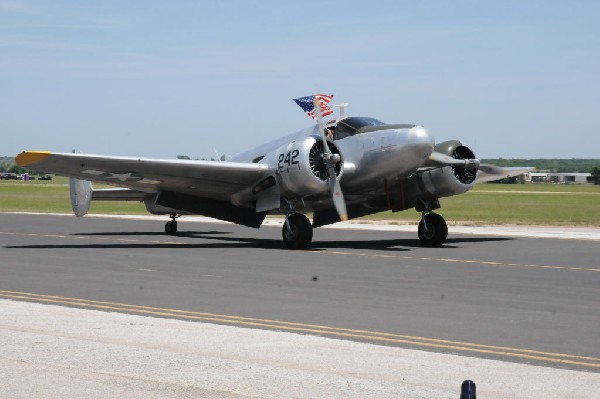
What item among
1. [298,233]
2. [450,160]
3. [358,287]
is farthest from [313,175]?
[358,287]

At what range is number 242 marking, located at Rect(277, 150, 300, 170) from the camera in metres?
26.6

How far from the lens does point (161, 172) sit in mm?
27469

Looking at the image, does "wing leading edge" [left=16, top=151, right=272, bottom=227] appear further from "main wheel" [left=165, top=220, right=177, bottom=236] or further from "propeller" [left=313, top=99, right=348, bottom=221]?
"main wheel" [left=165, top=220, right=177, bottom=236]

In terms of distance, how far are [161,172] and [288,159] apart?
3682 mm

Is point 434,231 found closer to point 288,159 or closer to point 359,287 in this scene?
point 288,159

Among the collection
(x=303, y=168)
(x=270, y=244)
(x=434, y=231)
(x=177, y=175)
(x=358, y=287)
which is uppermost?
(x=303, y=168)

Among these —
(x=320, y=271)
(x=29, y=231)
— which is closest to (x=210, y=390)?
(x=320, y=271)

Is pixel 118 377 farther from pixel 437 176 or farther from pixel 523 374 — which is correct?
pixel 437 176

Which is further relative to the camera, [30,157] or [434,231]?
[434,231]

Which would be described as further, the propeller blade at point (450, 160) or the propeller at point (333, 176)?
the propeller blade at point (450, 160)

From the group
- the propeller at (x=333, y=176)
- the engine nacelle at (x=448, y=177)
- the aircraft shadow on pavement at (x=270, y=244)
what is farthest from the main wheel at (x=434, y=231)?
the propeller at (x=333, y=176)

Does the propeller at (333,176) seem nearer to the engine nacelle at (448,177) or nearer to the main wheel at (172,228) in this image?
the engine nacelle at (448,177)

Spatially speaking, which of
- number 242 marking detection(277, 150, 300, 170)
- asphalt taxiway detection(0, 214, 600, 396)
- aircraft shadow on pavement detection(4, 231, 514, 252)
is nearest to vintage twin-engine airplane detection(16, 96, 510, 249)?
number 242 marking detection(277, 150, 300, 170)

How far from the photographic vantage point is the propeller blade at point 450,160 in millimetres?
27875
